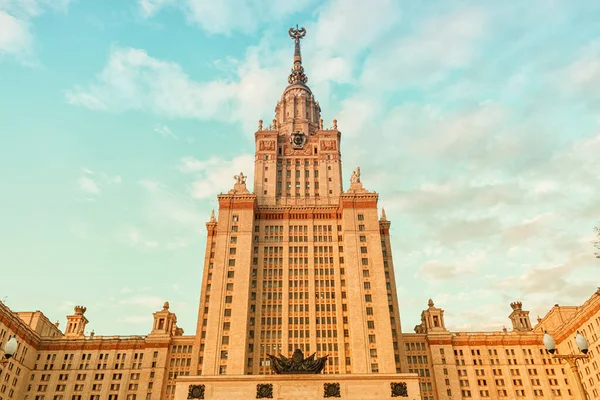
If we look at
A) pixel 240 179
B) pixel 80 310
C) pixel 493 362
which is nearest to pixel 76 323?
pixel 80 310

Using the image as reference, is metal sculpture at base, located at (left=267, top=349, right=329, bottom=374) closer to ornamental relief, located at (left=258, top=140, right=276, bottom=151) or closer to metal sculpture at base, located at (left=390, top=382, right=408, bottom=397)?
metal sculpture at base, located at (left=390, top=382, right=408, bottom=397)

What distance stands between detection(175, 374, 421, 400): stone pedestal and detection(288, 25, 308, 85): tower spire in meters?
82.6

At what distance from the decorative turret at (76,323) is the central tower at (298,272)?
33813 mm

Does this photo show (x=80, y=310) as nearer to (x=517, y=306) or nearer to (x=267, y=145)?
(x=267, y=145)

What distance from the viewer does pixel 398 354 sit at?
9069cm

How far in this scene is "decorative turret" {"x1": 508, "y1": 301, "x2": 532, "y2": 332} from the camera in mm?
109000

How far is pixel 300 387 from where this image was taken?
69.3 metres

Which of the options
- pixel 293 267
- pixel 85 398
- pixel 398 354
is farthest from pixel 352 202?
pixel 85 398

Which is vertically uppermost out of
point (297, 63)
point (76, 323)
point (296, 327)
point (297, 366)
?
point (297, 63)

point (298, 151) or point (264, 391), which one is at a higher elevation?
point (298, 151)

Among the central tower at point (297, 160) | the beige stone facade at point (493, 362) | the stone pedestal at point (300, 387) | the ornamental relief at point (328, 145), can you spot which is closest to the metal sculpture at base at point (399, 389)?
the stone pedestal at point (300, 387)

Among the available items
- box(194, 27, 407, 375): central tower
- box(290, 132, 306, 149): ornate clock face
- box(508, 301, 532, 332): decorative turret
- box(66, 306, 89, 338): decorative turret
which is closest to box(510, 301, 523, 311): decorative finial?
box(508, 301, 532, 332): decorative turret

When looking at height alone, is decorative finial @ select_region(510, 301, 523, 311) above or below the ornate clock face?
below

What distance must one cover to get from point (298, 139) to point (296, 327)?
46537 millimetres
